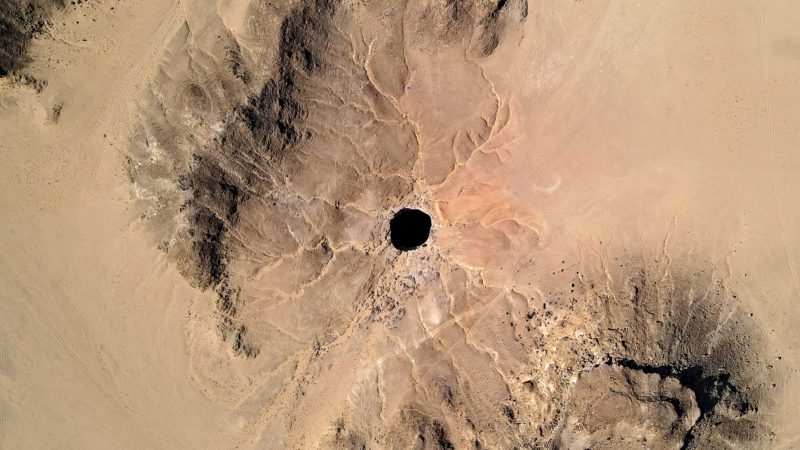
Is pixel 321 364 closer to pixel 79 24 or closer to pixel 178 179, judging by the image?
pixel 178 179

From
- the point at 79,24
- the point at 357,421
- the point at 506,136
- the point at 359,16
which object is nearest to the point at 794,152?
the point at 506,136

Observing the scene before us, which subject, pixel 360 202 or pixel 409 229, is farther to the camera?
pixel 409 229

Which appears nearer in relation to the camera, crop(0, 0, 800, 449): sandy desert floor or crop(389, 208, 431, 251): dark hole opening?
crop(0, 0, 800, 449): sandy desert floor

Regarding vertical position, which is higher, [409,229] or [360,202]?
[360,202]

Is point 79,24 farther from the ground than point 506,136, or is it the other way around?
point 79,24
